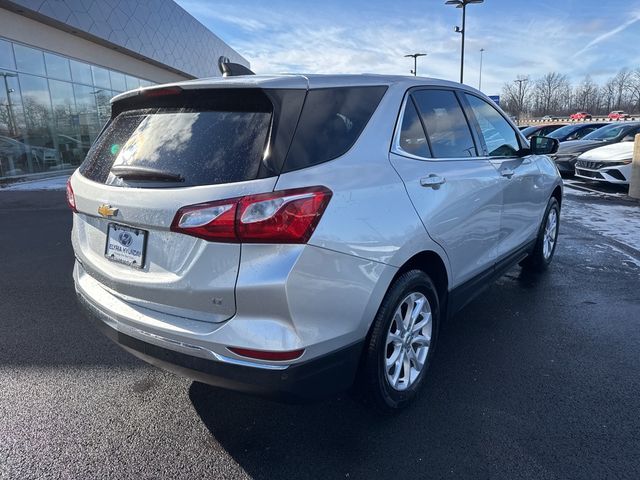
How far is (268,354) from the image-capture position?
1914mm

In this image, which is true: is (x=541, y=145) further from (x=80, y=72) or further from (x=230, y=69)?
(x=80, y=72)

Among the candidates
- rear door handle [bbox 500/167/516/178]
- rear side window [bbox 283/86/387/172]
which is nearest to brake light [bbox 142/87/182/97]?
rear side window [bbox 283/86/387/172]

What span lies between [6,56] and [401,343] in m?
16.1

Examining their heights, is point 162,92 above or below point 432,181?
above

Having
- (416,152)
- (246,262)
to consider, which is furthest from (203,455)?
(416,152)

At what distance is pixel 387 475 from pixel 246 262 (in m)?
1.23

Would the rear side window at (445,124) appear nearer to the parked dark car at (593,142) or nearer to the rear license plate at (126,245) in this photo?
the rear license plate at (126,245)

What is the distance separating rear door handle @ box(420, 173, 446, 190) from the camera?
8.49ft

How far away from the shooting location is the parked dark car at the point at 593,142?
13.8 meters

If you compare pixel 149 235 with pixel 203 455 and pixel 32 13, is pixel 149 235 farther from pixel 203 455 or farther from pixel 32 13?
pixel 32 13

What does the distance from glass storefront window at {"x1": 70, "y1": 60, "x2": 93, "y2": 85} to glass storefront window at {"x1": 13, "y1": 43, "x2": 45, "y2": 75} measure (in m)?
1.70

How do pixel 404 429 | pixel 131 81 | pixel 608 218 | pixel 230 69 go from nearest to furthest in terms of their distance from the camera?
pixel 404 429 → pixel 230 69 → pixel 608 218 → pixel 131 81

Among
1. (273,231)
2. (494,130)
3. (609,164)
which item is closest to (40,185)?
(494,130)

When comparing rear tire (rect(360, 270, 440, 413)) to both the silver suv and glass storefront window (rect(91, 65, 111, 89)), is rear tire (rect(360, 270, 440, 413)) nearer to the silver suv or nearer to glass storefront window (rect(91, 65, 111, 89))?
the silver suv
